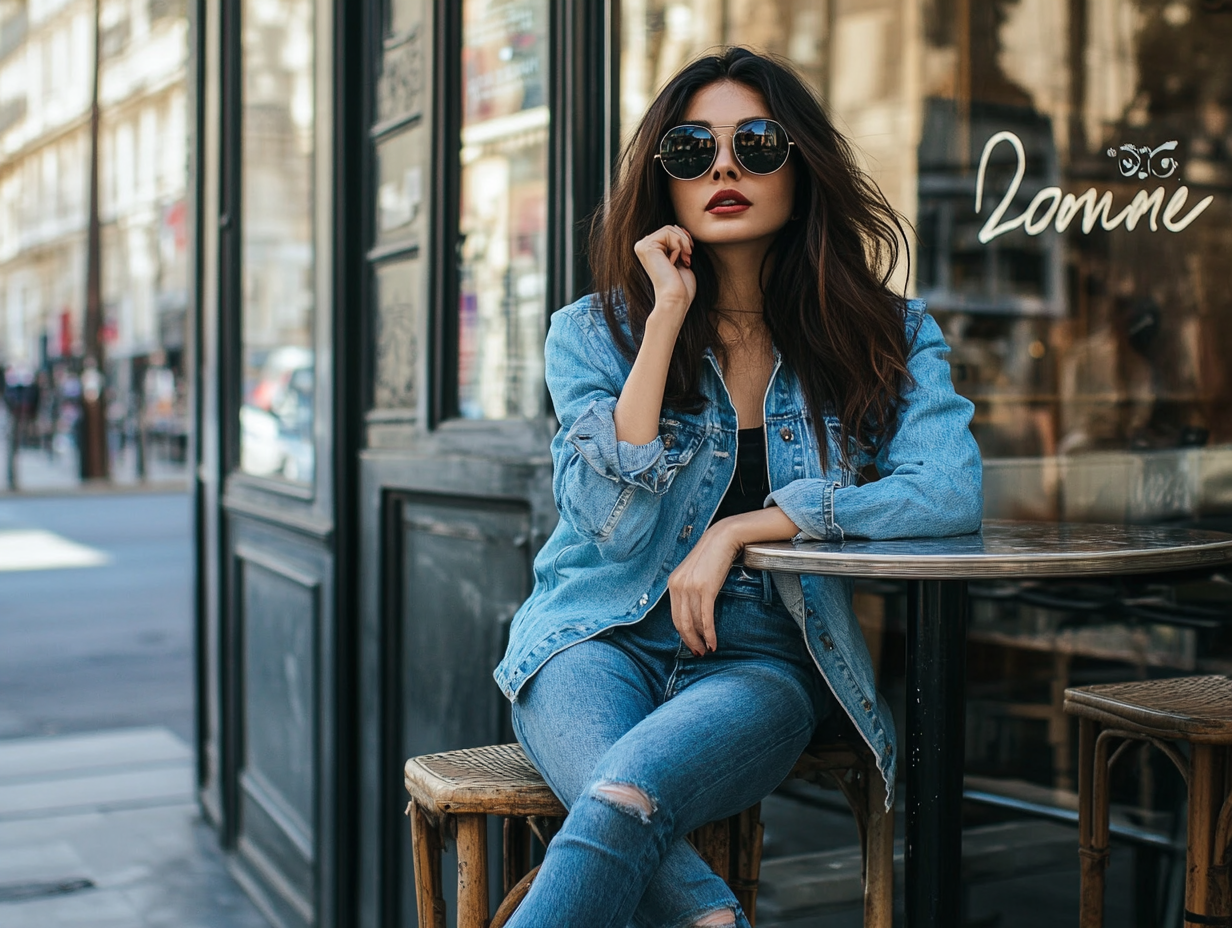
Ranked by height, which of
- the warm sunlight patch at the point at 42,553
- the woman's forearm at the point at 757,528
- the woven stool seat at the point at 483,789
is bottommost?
the warm sunlight patch at the point at 42,553

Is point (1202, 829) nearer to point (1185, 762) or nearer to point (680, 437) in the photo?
point (1185, 762)

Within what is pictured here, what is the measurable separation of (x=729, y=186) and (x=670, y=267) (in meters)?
0.16

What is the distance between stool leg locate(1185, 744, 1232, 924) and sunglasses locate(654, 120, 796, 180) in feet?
3.72

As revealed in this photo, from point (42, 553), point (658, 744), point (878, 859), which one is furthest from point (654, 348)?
point (42, 553)

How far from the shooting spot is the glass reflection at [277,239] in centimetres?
386

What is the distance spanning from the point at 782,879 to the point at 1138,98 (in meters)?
2.71

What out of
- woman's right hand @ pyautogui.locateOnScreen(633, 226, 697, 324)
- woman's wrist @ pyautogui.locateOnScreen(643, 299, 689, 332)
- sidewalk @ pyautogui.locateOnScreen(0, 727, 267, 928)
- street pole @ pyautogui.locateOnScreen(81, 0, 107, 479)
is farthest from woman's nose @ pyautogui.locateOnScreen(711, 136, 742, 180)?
street pole @ pyautogui.locateOnScreen(81, 0, 107, 479)

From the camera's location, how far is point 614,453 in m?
1.97

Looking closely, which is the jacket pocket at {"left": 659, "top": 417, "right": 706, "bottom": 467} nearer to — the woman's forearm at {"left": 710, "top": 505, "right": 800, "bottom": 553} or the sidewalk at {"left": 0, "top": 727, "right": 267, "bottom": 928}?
the woman's forearm at {"left": 710, "top": 505, "right": 800, "bottom": 553}

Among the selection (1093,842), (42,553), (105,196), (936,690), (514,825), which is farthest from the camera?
(105,196)

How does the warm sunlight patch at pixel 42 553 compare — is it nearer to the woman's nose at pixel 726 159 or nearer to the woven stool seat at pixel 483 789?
the woven stool seat at pixel 483 789

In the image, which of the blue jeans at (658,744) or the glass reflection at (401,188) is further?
the glass reflection at (401,188)

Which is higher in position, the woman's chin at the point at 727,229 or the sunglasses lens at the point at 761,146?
the sunglasses lens at the point at 761,146

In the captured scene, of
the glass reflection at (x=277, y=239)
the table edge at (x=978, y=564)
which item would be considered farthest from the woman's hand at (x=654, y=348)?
the glass reflection at (x=277, y=239)
